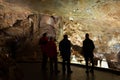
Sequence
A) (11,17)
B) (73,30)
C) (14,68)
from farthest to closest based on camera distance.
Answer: (73,30) < (11,17) < (14,68)

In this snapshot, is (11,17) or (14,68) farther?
(11,17)

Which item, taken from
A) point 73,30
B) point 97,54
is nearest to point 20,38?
point 73,30

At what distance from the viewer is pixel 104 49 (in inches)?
788

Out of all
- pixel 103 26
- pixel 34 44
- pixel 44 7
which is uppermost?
pixel 44 7

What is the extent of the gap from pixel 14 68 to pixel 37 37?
13096 millimetres

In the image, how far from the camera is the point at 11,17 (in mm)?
19359

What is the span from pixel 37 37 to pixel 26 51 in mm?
1411

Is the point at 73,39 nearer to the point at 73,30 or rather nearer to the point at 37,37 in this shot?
the point at 73,30

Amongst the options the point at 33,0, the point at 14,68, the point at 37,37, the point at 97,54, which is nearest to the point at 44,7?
the point at 33,0

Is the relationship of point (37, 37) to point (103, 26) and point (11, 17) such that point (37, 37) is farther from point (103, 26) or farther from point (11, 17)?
point (103, 26)

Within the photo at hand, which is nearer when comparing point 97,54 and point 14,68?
point 14,68

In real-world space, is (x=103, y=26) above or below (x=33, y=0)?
below

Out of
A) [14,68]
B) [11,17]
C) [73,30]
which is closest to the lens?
[14,68]

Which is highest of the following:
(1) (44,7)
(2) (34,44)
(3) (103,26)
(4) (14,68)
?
(1) (44,7)
